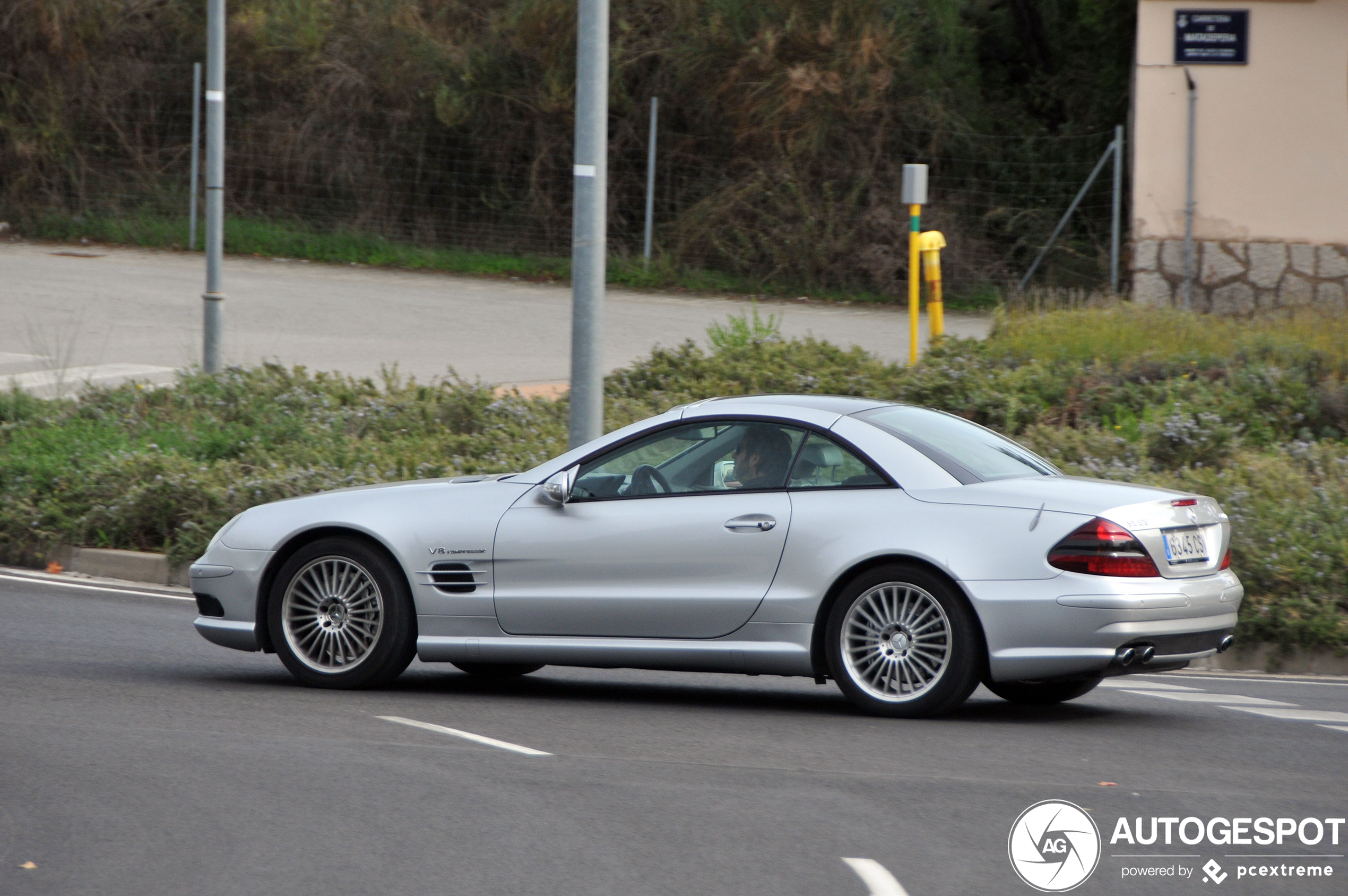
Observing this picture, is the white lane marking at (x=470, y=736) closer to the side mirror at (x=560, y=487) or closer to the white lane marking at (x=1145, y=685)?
the side mirror at (x=560, y=487)

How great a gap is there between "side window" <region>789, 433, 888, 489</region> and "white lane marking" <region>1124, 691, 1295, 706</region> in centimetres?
223

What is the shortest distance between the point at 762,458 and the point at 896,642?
3.43 feet

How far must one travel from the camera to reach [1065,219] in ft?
86.3

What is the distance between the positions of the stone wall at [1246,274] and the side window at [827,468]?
1451 centimetres

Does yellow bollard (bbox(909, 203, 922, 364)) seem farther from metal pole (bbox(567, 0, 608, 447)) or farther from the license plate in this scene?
the license plate

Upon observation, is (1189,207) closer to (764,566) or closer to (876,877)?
(764,566)

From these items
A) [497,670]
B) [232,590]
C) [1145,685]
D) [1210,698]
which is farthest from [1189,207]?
[232,590]

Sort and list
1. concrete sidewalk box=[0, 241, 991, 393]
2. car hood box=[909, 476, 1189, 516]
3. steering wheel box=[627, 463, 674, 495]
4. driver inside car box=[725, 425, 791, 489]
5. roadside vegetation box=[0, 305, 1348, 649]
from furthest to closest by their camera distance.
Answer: concrete sidewalk box=[0, 241, 991, 393] < roadside vegetation box=[0, 305, 1348, 649] < steering wheel box=[627, 463, 674, 495] < driver inside car box=[725, 425, 791, 489] < car hood box=[909, 476, 1189, 516]

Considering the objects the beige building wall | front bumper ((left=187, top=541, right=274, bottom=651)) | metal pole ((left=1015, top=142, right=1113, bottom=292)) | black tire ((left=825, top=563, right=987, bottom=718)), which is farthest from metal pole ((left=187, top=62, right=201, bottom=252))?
black tire ((left=825, top=563, right=987, bottom=718))

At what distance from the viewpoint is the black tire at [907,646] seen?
286 inches

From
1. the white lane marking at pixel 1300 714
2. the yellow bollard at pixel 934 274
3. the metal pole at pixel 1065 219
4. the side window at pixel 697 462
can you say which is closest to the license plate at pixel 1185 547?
the white lane marking at pixel 1300 714

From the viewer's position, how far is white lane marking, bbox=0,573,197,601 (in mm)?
11859

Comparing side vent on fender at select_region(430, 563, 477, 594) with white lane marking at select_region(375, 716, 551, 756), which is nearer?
white lane marking at select_region(375, 716, 551, 756)

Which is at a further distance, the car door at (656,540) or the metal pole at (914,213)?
the metal pole at (914,213)
